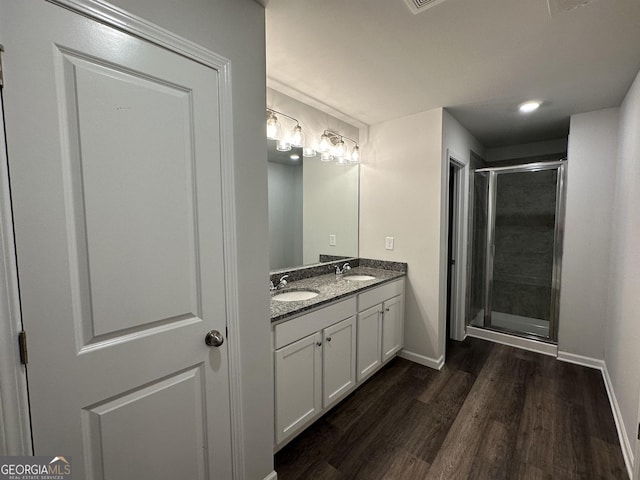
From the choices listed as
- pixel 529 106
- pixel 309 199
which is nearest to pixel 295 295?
pixel 309 199

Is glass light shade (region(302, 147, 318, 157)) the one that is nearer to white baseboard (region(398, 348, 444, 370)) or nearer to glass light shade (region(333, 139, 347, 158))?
glass light shade (region(333, 139, 347, 158))

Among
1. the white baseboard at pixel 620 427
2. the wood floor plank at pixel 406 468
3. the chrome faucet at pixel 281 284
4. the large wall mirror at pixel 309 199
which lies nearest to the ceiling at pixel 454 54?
the large wall mirror at pixel 309 199

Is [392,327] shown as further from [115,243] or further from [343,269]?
[115,243]

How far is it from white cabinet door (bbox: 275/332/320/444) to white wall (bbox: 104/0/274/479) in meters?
0.15

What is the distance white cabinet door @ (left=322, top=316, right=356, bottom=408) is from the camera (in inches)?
74.9

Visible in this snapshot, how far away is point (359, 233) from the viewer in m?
3.03

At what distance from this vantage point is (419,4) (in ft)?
4.15

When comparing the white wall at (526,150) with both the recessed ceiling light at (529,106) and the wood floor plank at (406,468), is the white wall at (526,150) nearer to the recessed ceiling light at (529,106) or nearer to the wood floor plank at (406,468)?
the recessed ceiling light at (529,106)

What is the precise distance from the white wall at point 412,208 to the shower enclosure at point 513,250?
1.01 meters

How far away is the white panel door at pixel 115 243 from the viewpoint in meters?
0.78

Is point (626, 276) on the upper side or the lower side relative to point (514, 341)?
upper

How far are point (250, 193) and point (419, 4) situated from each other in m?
1.13

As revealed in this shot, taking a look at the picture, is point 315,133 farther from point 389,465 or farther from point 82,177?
point 389,465

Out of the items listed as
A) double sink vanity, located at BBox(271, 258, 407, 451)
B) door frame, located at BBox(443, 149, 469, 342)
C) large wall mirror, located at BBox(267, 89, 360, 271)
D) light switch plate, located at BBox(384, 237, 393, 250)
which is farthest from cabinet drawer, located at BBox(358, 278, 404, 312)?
door frame, located at BBox(443, 149, 469, 342)
